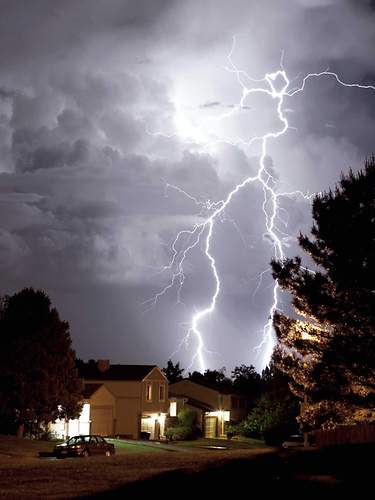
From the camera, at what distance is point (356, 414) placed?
81.1 feet

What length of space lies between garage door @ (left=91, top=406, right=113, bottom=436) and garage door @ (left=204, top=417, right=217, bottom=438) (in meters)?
13.8

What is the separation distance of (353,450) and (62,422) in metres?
33.3

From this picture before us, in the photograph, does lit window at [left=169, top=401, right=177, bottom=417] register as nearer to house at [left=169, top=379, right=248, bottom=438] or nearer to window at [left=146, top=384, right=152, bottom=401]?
house at [left=169, top=379, right=248, bottom=438]

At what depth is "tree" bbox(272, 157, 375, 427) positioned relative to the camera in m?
24.0

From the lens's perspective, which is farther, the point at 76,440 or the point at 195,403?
the point at 195,403

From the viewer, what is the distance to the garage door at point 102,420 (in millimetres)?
57094

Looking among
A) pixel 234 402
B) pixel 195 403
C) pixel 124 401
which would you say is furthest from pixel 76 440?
pixel 234 402

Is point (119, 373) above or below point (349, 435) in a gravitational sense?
above

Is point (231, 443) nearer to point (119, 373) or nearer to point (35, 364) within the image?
point (119, 373)

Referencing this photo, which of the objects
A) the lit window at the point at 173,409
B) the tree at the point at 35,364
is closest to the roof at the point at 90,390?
the lit window at the point at 173,409

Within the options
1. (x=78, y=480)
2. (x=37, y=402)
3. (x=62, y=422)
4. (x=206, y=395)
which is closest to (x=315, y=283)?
(x=78, y=480)

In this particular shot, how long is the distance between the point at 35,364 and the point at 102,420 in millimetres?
14888

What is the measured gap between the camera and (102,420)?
189ft

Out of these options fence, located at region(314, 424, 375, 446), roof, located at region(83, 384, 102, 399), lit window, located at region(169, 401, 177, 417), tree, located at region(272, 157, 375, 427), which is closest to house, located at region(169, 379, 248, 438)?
lit window, located at region(169, 401, 177, 417)
